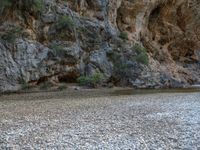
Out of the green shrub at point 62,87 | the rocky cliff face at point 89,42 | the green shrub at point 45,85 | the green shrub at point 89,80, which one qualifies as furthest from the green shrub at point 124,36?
the green shrub at point 45,85

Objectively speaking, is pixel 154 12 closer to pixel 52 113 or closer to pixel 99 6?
pixel 99 6

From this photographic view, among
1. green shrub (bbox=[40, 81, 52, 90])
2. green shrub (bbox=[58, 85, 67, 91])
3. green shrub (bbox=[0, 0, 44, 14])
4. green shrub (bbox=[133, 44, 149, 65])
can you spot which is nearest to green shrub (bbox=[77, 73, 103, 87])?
green shrub (bbox=[58, 85, 67, 91])

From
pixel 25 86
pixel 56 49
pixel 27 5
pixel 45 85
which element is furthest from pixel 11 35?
pixel 45 85

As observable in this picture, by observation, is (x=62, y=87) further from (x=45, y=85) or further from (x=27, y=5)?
(x=27, y=5)

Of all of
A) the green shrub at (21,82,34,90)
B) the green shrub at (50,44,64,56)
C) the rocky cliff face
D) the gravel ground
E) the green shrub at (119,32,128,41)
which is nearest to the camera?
the gravel ground

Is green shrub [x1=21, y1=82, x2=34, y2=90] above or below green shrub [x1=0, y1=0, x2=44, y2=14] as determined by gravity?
below

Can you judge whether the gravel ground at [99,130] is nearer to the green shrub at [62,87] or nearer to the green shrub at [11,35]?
the green shrub at [11,35]

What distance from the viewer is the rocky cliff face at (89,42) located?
28125 millimetres

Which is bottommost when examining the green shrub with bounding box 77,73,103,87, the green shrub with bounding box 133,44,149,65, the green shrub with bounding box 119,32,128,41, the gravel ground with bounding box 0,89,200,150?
the gravel ground with bounding box 0,89,200,150

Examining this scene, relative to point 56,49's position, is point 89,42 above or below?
above

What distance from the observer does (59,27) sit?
105 feet

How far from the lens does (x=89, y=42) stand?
35312 millimetres

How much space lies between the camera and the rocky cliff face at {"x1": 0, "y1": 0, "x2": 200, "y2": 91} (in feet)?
92.3

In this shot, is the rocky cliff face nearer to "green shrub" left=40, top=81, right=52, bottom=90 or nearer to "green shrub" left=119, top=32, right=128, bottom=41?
"green shrub" left=119, top=32, right=128, bottom=41
